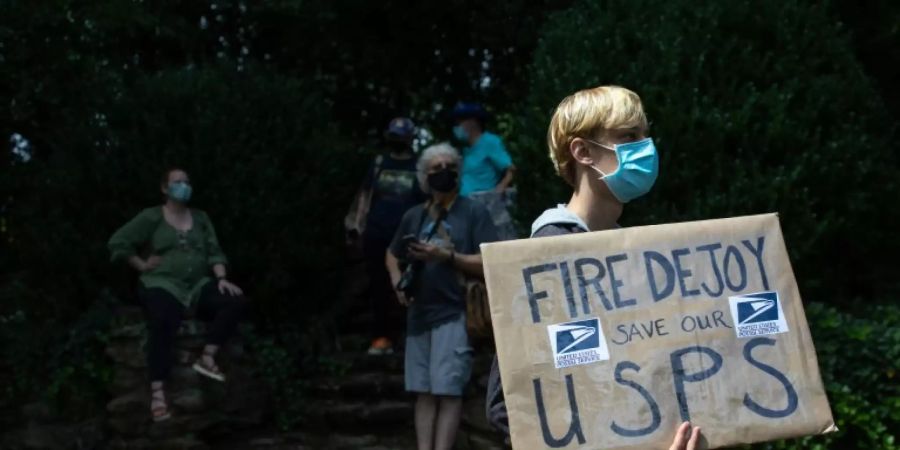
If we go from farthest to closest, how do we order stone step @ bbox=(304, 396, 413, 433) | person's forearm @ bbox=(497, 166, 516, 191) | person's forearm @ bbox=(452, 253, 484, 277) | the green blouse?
stone step @ bbox=(304, 396, 413, 433)
person's forearm @ bbox=(497, 166, 516, 191)
the green blouse
person's forearm @ bbox=(452, 253, 484, 277)

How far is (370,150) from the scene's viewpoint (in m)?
11.5

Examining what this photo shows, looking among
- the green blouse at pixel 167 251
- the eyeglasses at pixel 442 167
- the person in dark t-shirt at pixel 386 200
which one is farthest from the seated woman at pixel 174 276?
the eyeglasses at pixel 442 167

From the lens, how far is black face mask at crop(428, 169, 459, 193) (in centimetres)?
705

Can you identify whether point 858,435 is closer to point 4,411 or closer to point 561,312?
point 561,312

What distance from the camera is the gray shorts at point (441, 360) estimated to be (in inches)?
272

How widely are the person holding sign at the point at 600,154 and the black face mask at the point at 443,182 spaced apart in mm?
3858

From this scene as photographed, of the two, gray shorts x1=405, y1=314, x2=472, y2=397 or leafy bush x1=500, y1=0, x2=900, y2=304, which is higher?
leafy bush x1=500, y1=0, x2=900, y2=304

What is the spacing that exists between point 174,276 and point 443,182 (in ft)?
7.44

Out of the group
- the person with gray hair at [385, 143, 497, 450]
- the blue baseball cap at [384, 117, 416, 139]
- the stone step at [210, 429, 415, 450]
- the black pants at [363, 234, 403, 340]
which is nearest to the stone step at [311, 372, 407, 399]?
the stone step at [210, 429, 415, 450]

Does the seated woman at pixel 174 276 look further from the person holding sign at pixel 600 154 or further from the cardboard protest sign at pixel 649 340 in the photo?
the cardboard protest sign at pixel 649 340

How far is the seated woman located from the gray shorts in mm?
1861

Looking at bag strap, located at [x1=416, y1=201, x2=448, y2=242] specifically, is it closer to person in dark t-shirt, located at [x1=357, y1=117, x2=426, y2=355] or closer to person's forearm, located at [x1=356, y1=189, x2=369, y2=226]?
person in dark t-shirt, located at [x1=357, y1=117, x2=426, y2=355]

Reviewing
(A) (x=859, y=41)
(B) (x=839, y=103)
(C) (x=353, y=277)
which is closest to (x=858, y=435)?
(B) (x=839, y=103)

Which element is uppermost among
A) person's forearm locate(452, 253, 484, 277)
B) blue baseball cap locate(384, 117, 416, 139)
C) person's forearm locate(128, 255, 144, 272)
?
blue baseball cap locate(384, 117, 416, 139)
